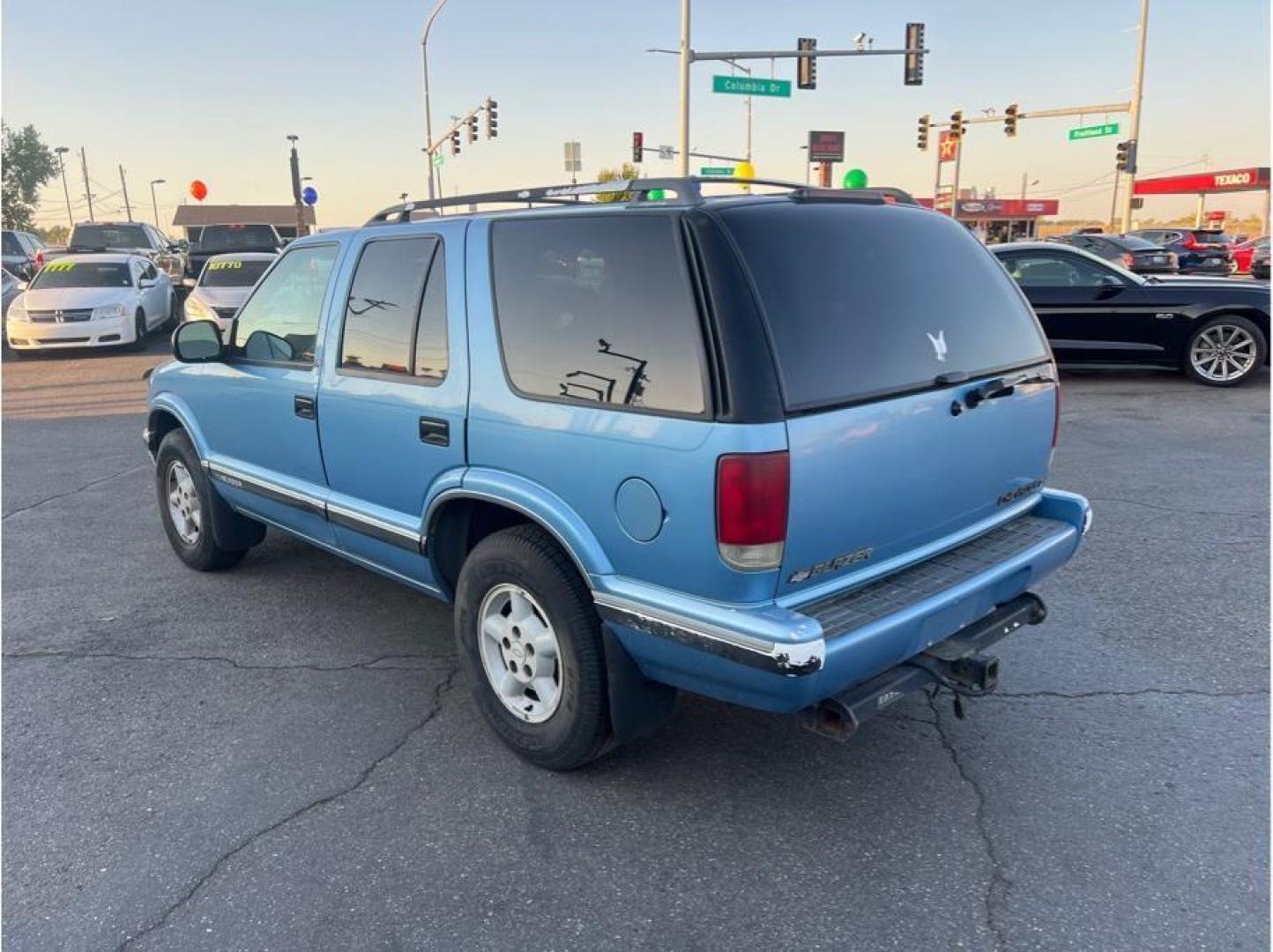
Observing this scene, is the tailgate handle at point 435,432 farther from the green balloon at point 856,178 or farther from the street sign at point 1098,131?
the street sign at point 1098,131

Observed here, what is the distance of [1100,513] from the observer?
6113 mm

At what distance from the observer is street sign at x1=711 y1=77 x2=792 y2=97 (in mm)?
22766

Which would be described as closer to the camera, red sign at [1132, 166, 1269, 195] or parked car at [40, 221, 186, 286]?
parked car at [40, 221, 186, 286]

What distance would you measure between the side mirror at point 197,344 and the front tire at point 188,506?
68cm

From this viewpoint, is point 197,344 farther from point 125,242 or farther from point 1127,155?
point 1127,155

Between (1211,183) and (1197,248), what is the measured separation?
132ft

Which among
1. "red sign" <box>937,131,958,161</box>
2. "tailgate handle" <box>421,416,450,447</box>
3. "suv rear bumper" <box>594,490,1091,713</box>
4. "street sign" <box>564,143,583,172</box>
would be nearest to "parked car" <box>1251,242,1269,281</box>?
"red sign" <box>937,131,958,161</box>

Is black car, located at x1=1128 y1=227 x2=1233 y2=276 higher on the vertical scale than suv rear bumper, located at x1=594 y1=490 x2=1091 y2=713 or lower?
higher

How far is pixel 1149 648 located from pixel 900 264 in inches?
87.7

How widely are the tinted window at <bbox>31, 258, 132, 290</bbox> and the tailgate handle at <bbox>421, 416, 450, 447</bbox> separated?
15.1m

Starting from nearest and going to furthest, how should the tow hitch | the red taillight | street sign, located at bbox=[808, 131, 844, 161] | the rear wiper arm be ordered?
1. the red taillight
2. the tow hitch
3. the rear wiper arm
4. street sign, located at bbox=[808, 131, 844, 161]

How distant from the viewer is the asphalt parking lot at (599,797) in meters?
2.59

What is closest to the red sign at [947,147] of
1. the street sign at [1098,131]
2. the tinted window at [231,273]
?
the street sign at [1098,131]

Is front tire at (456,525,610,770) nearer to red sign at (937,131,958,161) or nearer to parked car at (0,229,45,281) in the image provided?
parked car at (0,229,45,281)
